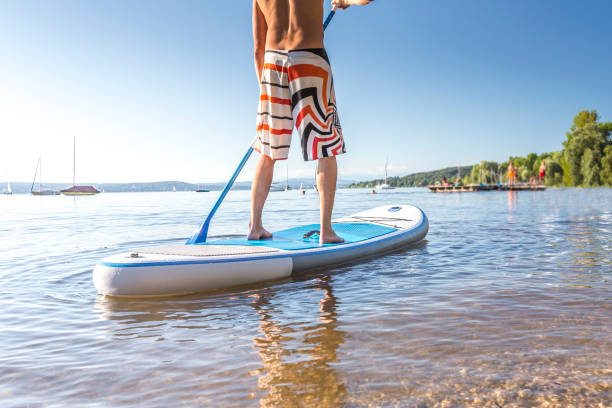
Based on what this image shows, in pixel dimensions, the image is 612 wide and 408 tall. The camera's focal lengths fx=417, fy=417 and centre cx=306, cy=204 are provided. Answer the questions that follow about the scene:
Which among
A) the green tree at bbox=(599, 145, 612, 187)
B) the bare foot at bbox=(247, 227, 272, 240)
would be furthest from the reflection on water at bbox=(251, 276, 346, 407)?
the green tree at bbox=(599, 145, 612, 187)

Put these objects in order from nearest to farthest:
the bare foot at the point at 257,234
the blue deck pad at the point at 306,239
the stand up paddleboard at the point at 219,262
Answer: the stand up paddleboard at the point at 219,262 → the blue deck pad at the point at 306,239 → the bare foot at the point at 257,234

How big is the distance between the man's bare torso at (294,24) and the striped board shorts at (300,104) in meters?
0.07

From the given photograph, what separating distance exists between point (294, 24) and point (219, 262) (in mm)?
2099

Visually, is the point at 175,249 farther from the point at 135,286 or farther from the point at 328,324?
the point at 328,324

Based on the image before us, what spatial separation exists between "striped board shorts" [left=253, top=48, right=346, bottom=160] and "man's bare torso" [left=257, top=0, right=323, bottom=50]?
0.07 m

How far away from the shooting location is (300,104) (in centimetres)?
359

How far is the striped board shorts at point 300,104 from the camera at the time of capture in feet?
11.7

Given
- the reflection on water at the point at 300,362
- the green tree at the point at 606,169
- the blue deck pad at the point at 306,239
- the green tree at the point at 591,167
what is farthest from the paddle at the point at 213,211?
the green tree at the point at 591,167

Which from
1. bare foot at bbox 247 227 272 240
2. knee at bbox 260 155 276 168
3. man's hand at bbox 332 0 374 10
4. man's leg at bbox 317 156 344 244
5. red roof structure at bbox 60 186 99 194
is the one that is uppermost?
man's hand at bbox 332 0 374 10

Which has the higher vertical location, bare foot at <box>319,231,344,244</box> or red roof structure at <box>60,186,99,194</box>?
red roof structure at <box>60,186,99,194</box>

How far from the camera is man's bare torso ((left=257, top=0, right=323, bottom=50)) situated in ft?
11.6

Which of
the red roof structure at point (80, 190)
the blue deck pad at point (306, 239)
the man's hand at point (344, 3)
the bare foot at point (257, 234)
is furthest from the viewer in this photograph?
the red roof structure at point (80, 190)

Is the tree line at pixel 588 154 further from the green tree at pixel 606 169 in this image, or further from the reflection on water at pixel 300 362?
the reflection on water at pixel 300 362

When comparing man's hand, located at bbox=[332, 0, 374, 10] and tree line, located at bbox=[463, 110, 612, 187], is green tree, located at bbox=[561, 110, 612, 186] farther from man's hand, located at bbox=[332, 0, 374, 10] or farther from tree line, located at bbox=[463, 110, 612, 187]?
man's hand, located at bbox=[332, 0, 374, 10]
